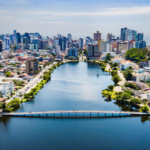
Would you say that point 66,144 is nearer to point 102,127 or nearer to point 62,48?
point 102,127

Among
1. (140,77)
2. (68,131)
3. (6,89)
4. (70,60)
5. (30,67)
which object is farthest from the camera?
(70,60)

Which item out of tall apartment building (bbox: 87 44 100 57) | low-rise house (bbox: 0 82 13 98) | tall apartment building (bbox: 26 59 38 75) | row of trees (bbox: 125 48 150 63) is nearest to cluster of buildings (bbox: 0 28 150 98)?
tall apartment building (bbox: 87 44 100 57)

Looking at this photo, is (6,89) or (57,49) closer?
(6,89)

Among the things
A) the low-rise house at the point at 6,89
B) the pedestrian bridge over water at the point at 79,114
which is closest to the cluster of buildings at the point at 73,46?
the low-rise house at the point at 6,89

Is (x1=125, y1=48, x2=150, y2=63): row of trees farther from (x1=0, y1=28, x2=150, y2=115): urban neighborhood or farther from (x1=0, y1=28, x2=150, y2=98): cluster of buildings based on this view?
(x1=0, y1=28, x2=150, y2=98): cluster of buildings

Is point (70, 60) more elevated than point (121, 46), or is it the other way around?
point (121, 46)

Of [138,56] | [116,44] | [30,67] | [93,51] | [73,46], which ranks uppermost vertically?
[116,44]

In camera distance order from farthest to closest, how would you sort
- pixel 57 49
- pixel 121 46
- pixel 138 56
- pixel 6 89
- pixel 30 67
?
pixel 121 46, pixel 57 49, pixel 138 56, pixel 30 67, pixel 6 89

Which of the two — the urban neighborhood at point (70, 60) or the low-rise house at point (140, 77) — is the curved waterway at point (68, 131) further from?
the low-rise house at point (140, 77)

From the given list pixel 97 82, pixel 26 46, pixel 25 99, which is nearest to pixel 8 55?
pixel 26 46

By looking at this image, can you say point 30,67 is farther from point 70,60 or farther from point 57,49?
point 57,49

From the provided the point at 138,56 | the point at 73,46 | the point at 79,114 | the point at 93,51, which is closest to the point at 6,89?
the point at 79,114
